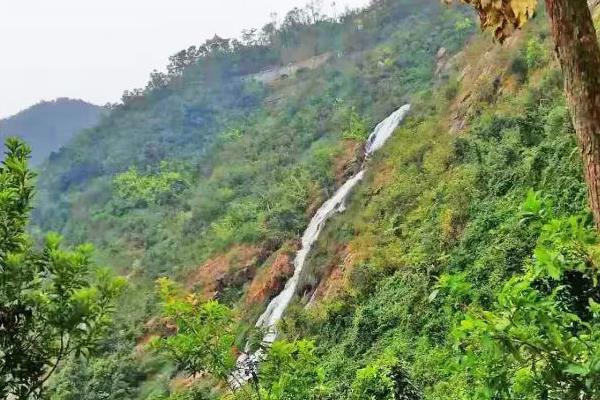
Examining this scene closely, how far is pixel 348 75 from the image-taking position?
4066 centimetres

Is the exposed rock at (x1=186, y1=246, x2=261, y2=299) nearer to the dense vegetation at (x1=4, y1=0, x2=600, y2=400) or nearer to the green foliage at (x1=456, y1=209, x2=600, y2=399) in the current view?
the dense vegetation at (x1=4, y1=0, x2=600, y2=400)

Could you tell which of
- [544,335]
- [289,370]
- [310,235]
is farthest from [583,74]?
[310,235]

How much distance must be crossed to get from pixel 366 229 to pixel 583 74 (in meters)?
12.7

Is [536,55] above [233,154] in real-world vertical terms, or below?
above

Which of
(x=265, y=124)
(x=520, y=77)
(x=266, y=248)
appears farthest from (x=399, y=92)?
(x=520, y=77)

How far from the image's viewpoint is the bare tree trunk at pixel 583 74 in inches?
84.9

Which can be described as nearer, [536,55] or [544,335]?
[544,335]

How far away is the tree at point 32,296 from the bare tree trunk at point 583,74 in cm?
214

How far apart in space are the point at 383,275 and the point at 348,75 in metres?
30.1

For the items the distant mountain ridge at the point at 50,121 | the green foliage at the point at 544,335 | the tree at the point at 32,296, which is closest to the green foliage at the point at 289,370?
the tree at the point at 32,296

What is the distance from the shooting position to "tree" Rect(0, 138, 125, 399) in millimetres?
2631

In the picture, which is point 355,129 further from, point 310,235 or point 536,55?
point 536,55

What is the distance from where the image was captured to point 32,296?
2.72 m

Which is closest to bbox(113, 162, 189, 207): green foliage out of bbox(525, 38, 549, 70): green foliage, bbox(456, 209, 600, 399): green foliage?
bbox(525, 38, 549, 70): green foliage
